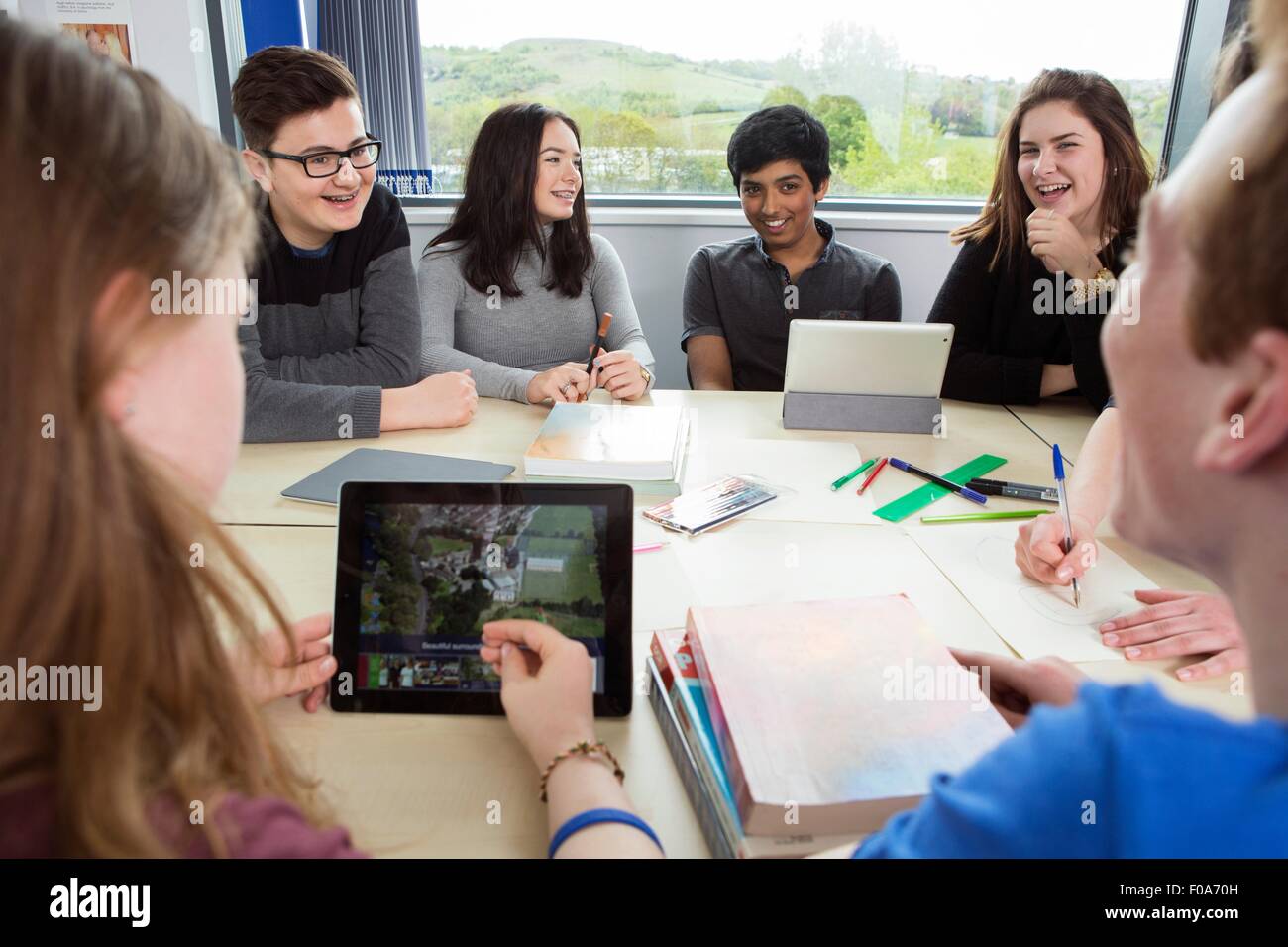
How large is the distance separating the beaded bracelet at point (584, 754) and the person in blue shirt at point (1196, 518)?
246mm

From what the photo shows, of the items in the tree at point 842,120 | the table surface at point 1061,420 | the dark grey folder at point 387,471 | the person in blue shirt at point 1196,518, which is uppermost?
the tree at point 842,120

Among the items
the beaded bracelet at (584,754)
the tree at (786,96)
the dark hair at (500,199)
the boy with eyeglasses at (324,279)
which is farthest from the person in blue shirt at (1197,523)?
the tree at (786,96)

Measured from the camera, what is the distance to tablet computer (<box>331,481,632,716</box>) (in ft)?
2.77

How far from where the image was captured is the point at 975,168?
3.29m

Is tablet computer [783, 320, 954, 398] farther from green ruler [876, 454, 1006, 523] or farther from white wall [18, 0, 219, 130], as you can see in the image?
white wall [18, 0, 219, 130]

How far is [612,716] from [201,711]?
39cm

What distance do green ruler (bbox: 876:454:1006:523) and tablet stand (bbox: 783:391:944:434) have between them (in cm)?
14

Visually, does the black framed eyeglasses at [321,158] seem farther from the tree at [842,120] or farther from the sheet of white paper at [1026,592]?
the tree at [842,120]

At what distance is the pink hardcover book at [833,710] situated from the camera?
2.21 feet

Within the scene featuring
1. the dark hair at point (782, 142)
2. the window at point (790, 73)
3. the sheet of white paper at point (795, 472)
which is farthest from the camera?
the window at point (790, 73)

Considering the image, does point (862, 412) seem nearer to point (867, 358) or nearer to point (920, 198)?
point (867, 358)

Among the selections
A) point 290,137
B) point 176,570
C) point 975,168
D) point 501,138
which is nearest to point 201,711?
point 176,570

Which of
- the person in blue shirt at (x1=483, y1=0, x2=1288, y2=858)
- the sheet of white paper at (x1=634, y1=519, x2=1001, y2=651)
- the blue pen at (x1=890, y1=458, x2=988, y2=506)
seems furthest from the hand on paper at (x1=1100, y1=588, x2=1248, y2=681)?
the person in blue shirt at (x1=483, y1=0, x2=1288, y2=858)

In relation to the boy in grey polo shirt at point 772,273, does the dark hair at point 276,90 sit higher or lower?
higher
